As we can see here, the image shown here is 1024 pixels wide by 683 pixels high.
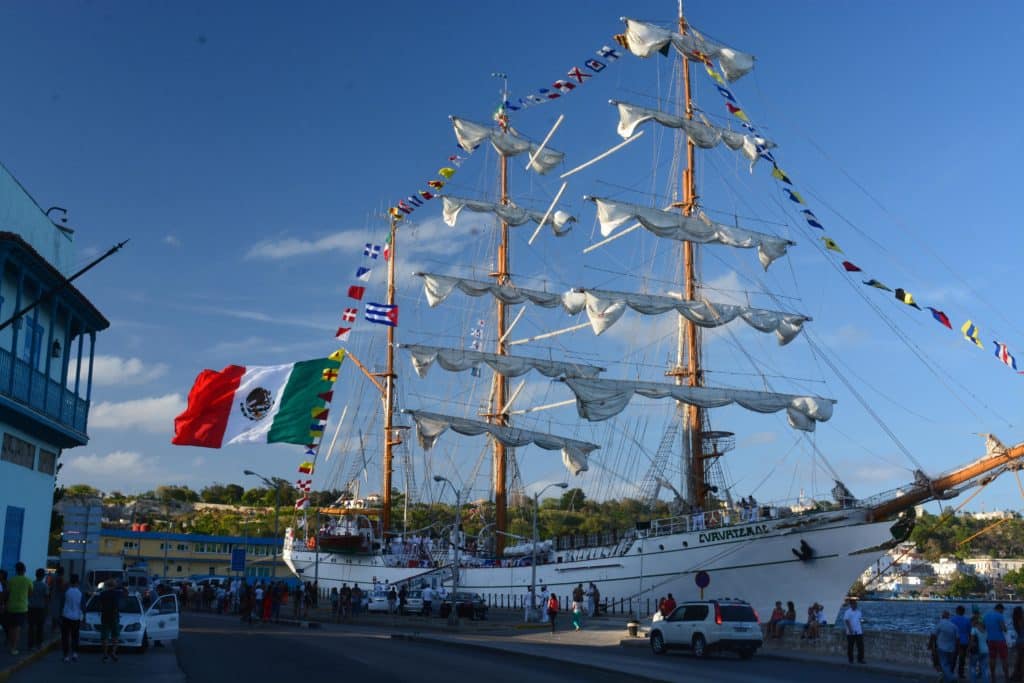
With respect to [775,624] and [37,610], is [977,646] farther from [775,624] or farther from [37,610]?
[37,610]

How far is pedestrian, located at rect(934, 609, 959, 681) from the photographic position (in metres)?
18.8

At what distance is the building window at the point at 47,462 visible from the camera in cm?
2697

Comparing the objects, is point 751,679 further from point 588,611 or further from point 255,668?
point 588,611

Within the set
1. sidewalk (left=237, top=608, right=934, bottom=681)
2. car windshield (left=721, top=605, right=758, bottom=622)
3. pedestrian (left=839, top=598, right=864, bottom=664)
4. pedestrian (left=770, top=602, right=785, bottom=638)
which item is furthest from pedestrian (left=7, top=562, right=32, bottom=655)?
pedestrian (left=770, top=602, right=785, bottom=638)

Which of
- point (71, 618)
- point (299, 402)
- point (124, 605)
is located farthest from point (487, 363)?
point (71, 618)

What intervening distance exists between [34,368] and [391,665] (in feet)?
41.0

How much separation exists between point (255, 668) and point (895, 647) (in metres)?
15.3

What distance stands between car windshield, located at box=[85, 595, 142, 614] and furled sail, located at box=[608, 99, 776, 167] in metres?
33.9

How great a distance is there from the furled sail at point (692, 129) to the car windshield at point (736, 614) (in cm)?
3001

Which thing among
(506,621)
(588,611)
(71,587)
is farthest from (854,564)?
(71,587)

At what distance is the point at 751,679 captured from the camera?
18.5 metres

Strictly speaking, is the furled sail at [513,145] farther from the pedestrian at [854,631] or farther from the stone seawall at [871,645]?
the pedestrian at [854,631]

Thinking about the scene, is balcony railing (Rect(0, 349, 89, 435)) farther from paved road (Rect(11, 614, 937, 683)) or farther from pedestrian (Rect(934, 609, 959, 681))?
pedestrian (Rect(934, 609, 959, 681))

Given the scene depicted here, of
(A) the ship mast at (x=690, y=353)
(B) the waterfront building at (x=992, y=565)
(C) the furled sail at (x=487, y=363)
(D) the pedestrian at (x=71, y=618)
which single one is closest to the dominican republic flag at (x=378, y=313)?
(C) the furled sail at (x=487, y=363)
